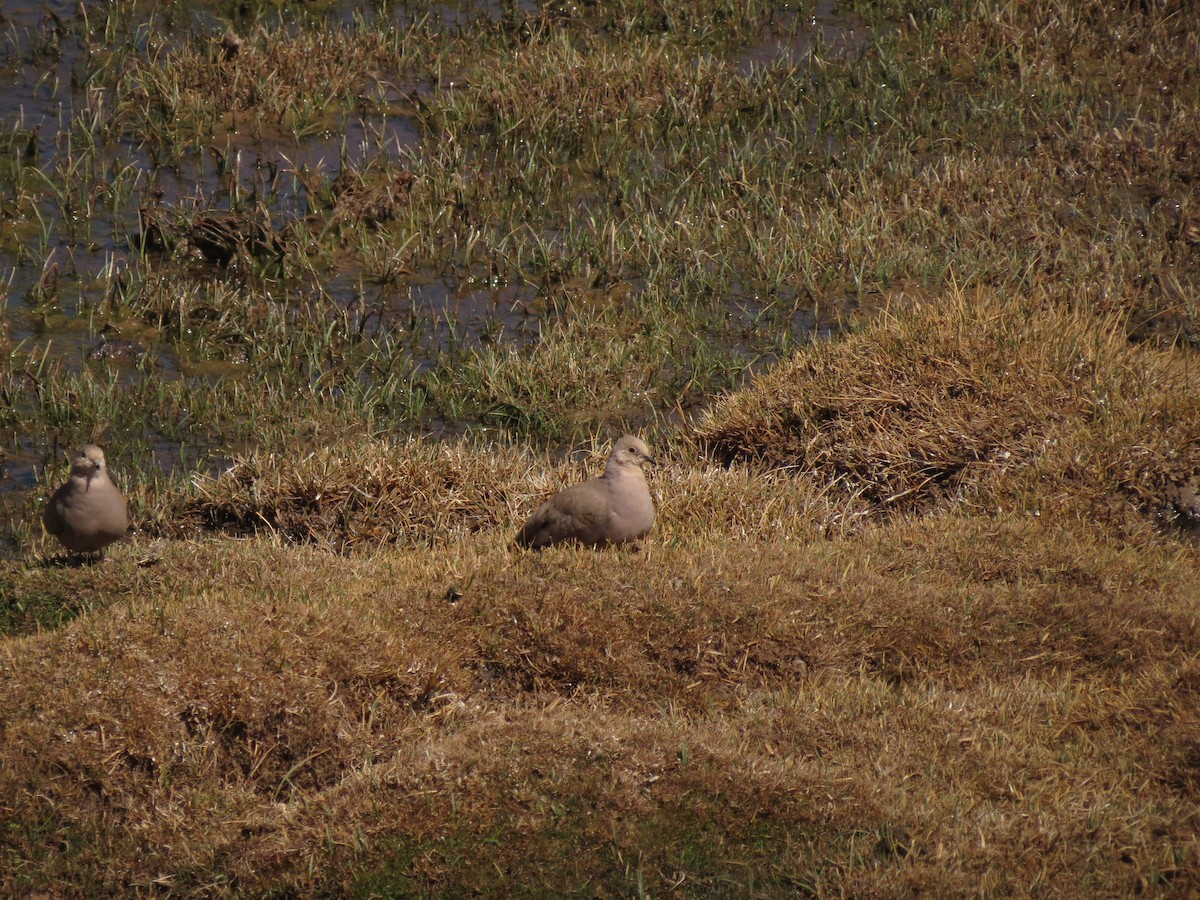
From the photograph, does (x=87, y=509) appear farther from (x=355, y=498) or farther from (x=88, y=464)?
(x=355, y=498)

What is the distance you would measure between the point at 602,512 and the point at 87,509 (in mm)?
2376

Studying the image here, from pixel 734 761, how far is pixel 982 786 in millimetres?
912

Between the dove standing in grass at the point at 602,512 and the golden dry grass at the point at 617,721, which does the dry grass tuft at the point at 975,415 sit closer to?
the golden dry grass at the point at 617,721

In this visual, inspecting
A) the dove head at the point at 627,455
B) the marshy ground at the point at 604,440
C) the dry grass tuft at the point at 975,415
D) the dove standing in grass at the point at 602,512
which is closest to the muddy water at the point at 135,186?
the marshy ground at the point at 604,440

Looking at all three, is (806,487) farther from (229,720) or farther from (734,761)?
(229,720)

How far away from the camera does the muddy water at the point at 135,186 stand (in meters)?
9.48

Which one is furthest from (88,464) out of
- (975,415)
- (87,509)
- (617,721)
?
(975,415)

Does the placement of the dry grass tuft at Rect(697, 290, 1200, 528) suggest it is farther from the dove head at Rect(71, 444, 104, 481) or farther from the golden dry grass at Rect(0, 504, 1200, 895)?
the dove head at Rect(71, 444, 104, 481)

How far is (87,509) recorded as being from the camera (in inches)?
257

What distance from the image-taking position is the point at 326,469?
782cm

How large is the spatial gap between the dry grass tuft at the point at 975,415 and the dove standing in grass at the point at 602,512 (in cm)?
162

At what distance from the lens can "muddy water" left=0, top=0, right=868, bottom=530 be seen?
31.1 feet

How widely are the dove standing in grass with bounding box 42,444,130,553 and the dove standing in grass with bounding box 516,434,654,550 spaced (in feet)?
6.42

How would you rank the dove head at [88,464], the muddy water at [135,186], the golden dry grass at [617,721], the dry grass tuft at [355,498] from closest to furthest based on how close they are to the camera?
1. the golden dry grass at [617,721]
2. the dove head at [88,464]
3. the dry grass tuft at [355,498]
4. the muddy water at [135,186]
